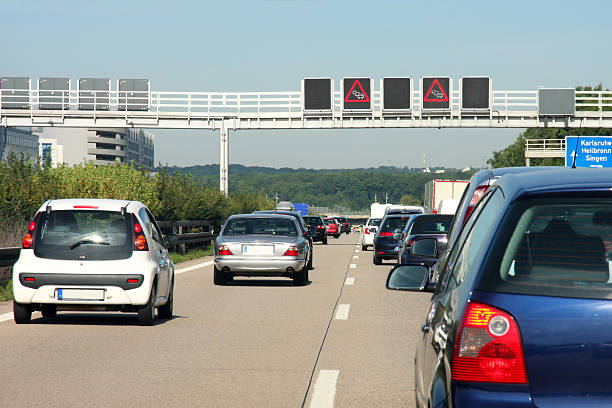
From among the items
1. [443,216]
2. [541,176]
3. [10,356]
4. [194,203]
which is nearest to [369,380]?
[10,356]

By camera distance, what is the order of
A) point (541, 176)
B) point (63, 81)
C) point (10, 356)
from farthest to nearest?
point (63, 81)
point (10, 356)
point (541, 176)

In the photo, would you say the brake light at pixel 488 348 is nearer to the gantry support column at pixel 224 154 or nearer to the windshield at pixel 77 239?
the windshield at pixel 77 239

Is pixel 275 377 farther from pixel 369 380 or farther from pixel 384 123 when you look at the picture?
pixel 384 123

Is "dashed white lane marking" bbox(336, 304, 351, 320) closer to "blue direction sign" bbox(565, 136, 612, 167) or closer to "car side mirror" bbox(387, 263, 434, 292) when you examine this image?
"car side mirror" bbox(387, 263, 434, 292)

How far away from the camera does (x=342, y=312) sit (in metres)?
14.2

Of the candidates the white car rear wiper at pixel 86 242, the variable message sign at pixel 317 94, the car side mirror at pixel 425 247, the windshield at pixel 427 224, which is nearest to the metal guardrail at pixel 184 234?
the windshield at pixel 427 224

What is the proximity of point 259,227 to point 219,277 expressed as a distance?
138 centimetres

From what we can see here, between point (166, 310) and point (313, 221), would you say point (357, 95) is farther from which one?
point (166, 310)

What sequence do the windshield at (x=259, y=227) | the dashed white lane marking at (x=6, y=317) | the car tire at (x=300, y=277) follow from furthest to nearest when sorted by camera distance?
the windshield at (x=259, y=227) → the car tire at (x=300, y=277) → the dashed white lane marking at (x=6, y=317)

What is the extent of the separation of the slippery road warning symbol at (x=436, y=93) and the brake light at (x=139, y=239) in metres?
45.0

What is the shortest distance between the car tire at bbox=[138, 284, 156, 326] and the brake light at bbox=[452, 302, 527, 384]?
8868 millimetres

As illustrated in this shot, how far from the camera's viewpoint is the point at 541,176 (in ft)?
12.9

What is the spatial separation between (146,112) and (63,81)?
9.98 meters

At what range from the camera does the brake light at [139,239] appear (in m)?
12.1
